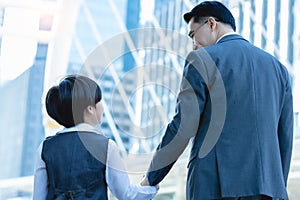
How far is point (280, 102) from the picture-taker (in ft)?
4.05

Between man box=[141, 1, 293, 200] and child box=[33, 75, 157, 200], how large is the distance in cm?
11

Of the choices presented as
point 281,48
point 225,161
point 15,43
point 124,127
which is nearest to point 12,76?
point 15,43

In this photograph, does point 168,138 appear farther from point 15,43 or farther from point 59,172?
point 15,43

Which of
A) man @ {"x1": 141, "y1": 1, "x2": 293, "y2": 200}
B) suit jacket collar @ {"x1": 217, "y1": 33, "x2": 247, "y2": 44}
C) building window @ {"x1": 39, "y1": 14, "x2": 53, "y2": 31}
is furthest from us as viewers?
building window @ {"x1": 39, "y1": 14, "x2": 53, "y2": 31}

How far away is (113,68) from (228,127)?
747mm

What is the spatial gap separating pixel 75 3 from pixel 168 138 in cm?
270

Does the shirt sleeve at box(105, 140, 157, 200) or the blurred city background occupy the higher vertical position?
the blurred city background

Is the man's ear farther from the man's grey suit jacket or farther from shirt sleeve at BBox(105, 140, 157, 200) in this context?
shirt sleeve at BBox(105, 140, 157, 200)

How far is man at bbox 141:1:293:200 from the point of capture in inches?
44.3

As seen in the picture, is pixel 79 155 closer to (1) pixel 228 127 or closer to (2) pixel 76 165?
(2) pixel 76 165

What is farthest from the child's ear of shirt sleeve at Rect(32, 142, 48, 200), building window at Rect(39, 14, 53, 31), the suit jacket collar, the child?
building window at Rect(39, 14, 53, 31)

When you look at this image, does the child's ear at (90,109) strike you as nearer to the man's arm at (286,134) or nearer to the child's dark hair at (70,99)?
the child's dark hair at (70,99)

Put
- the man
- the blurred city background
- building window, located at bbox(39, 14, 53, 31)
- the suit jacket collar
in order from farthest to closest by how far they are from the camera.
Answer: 1. building window, located at bbox(39, 14, 53, 31)
2. the blurred city background
3. the suit jacket collar
4. the man

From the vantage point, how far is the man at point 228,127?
1.13 meters
